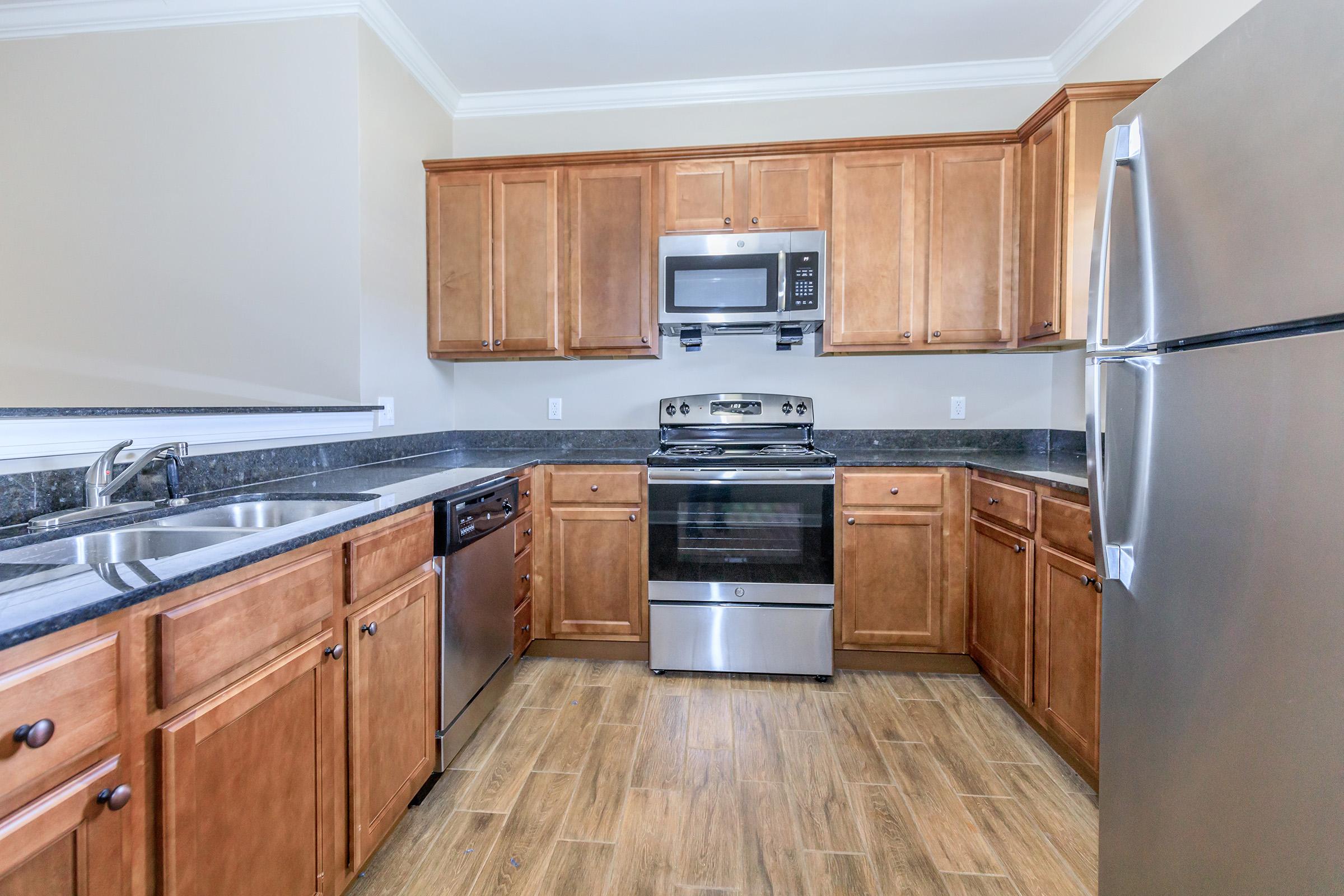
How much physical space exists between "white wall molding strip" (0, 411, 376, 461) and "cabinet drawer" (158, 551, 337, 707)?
683 mm

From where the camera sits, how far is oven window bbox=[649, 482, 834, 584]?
2.49m

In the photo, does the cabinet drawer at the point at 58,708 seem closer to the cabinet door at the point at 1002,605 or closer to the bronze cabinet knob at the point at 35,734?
the bronze cabinet knob at the point at 35,734

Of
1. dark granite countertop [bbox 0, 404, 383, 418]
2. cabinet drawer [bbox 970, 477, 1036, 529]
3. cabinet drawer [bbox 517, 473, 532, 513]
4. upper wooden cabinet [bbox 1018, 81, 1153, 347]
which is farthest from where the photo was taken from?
cabinet drawer [bbox 517, 473, 532, 513]

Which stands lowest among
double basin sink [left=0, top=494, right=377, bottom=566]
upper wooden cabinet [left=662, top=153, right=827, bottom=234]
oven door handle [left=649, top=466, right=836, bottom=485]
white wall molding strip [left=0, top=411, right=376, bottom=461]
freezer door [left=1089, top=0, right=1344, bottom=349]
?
double basin sink [left=0, top=494, right=377, bottom=566]

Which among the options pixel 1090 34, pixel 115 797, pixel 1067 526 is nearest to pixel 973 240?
pixel 1090 34

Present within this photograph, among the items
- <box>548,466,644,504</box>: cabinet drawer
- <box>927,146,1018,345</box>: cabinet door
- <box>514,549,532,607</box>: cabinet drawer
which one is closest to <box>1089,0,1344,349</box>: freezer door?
<box>927,146,1018,345</box>: cabinet door

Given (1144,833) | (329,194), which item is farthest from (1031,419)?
(329,194)

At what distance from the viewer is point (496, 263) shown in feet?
9.37

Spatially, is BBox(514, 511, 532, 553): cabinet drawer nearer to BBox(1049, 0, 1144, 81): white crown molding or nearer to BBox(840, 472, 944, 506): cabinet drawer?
BBox(840, 472, 944, 506): cabinet drawer

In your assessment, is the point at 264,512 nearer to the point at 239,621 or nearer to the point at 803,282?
the point at 239,621

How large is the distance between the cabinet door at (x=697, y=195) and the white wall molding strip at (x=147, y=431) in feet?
5.42

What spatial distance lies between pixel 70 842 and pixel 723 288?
254 centimetres

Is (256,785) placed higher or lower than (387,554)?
lower

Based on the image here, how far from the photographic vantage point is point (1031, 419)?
2998mm
